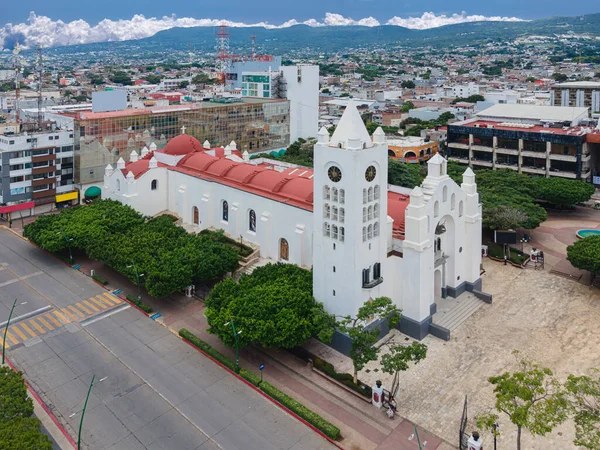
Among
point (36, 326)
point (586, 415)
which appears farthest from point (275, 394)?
point (36, 326)

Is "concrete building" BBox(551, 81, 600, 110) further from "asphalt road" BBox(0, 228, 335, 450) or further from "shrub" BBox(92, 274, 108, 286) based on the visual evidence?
"asphalt road" BBox(0, 228, 335, 450)

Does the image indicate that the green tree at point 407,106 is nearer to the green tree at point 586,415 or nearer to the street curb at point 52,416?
the street curb at point 52,416

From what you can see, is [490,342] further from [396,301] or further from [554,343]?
[396,301]

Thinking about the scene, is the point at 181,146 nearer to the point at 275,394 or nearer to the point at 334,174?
the point at 334,174

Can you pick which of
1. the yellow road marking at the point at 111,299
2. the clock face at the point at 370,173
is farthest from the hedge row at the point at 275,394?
the clock face at the point at 370,173

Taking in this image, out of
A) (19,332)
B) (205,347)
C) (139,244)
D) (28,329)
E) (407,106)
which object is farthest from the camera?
(407,106)

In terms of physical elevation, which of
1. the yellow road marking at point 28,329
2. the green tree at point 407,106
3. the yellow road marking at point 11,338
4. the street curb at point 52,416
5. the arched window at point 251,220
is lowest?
the street curb at point 52,416

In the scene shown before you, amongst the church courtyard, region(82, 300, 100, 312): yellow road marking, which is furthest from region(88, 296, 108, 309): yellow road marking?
the church courtyard
